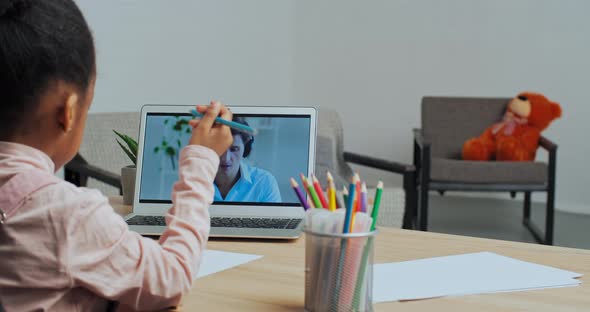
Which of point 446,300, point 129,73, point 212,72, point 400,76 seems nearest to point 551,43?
point 400,76

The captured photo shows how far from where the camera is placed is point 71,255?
698mm

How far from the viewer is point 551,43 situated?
15.2 feet

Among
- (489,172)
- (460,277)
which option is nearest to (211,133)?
(460,277)

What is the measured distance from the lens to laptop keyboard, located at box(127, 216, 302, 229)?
1.25m

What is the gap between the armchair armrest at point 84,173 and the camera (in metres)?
2.17

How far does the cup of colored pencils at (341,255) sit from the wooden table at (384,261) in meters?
0.06

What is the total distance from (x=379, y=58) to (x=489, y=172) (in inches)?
70.0

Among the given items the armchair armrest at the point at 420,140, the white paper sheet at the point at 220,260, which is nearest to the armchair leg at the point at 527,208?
the armchair armrest at the point at 420,140

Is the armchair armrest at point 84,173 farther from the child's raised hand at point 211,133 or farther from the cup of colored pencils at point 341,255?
the cup of colored pencils at point 341,255

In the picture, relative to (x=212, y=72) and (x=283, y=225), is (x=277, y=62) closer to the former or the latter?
(x=212, y=72)

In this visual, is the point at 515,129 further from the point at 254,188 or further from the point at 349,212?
the point at 349,212

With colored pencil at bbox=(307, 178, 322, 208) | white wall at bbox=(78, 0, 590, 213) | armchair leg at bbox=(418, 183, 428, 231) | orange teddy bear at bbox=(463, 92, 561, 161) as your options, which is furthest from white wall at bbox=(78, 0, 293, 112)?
colored pencil at bbox=(307, 178, 322, 208)

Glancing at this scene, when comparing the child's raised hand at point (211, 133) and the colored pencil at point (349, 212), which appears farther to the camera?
the child's raised hand at point (211, 133)

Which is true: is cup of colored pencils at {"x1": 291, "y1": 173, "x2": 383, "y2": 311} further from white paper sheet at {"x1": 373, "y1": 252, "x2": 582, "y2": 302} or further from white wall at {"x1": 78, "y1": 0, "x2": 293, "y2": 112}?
white wall at {"x1": 78, "y1": 0, "x2": 293, "y2": 112}
